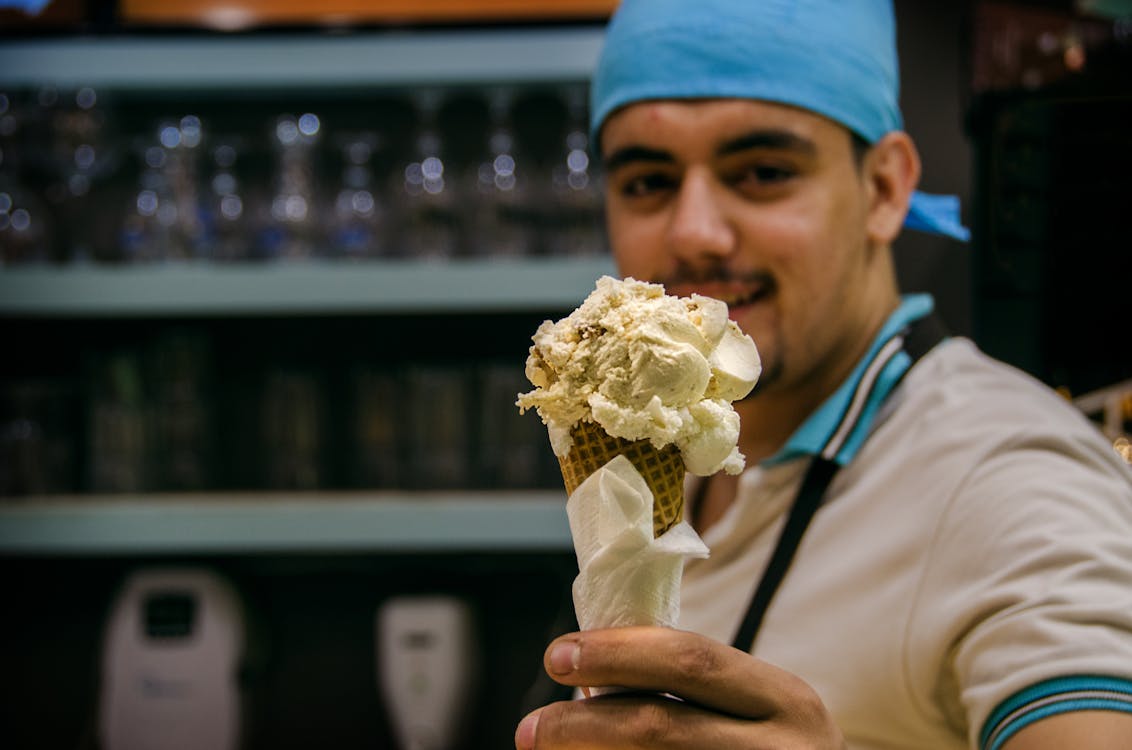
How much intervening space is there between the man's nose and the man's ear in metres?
0.25

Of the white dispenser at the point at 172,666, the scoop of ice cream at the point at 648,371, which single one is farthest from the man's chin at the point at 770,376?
the white dispenser at the point at 172,666

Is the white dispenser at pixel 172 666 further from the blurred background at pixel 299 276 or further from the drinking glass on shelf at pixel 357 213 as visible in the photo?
the drinking glass on shelf at pixel 357 213

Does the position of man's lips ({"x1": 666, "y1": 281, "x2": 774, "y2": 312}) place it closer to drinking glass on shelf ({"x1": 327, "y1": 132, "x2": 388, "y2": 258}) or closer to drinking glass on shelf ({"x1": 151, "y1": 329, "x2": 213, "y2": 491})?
drinking glass on shelf ({"x1": 327, "y1": 132, "x2": 388, "y2": 258})

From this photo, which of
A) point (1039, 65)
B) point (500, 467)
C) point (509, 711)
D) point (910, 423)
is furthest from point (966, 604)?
point (509, 711)

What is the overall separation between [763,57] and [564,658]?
0.86 metres

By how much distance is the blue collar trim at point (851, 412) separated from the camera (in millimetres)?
1196

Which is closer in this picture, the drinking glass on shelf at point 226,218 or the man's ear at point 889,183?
the man's ear at point 889,183

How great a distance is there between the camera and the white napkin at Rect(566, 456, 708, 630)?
0.72 m

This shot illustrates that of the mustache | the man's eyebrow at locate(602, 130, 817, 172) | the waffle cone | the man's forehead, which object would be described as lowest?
the waffle cone

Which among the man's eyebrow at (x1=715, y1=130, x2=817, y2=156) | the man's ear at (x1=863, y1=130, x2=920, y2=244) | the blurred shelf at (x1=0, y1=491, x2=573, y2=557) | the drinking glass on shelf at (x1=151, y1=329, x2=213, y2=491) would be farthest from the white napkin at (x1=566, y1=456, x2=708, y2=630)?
the drinking glass on shelf at (x1=151, y1=329, x2=213, y2=491)

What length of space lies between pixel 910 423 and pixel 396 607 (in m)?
1.44

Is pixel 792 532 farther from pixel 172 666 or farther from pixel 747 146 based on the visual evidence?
pixel 172 666

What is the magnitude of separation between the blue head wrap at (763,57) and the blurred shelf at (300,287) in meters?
0.81

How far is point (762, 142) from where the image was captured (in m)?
1.21
